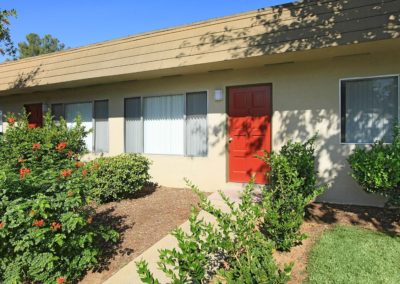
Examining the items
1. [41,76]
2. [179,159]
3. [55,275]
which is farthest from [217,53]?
[41,76]

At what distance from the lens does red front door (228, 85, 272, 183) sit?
712cm

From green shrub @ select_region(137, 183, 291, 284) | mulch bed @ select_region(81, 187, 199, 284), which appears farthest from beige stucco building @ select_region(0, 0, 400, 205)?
green shrub @ select_region(137, 183, 291, 284)

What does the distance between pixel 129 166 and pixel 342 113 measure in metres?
4.43

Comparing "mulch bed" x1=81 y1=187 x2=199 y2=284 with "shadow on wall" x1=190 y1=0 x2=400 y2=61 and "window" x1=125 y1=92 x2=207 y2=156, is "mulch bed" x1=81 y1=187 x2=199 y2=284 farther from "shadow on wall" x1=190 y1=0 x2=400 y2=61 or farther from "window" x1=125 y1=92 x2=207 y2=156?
"shadow on wall" x1=190 y1=0 x2=400 y2=61

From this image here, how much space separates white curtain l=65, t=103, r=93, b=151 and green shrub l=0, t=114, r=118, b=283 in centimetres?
581

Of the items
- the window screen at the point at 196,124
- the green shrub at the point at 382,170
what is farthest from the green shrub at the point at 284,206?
the window screen at the point at 196,124

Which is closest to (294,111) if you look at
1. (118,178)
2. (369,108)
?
(369,108)

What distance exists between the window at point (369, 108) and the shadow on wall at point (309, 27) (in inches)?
45.9

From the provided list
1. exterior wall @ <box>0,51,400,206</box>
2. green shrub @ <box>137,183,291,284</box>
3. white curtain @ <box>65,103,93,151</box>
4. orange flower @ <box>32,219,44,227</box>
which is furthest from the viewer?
white curtain @ <box>65,103,93,151</box>

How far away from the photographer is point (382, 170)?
4.64m

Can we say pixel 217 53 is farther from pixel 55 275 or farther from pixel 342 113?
pixel 55 275

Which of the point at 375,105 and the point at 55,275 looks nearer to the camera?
the point at 55,275

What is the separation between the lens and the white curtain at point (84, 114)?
998 cm

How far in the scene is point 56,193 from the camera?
363 centimetres
